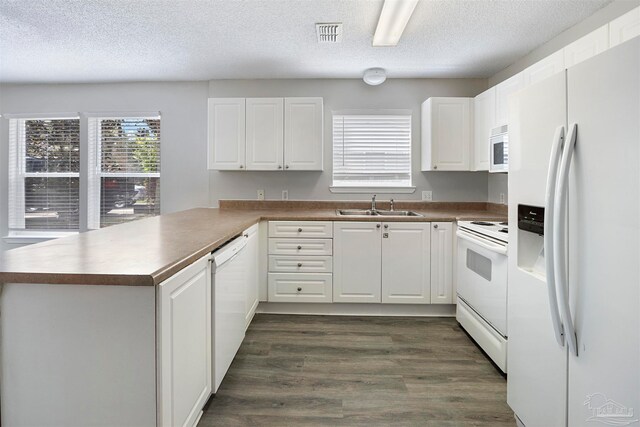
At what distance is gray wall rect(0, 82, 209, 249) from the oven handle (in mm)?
2712

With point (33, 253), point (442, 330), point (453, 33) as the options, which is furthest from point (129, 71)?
point (442, 330)

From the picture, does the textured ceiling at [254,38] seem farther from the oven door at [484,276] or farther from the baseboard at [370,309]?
the baseboard at [370,309]

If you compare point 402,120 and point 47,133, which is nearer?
point 402,120

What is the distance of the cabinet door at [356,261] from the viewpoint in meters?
3.09

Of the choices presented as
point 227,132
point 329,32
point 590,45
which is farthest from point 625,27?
point 227,132

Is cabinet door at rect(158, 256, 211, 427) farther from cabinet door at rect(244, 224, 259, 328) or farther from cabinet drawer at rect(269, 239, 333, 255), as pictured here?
cabinet drawer at rect(269, 239, 333, 255)

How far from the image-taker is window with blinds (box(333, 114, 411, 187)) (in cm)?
382

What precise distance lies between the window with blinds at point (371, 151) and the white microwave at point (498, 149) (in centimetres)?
97

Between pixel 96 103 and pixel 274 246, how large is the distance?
2801 millimetres

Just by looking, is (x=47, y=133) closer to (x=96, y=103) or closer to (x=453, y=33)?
(x=96, y=103)

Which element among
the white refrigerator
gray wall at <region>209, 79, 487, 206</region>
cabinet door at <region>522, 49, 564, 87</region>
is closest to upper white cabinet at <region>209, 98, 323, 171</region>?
gray wall at <region>209, 79, 487, 206</region>

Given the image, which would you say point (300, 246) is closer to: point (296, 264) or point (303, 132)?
point (296, 264)

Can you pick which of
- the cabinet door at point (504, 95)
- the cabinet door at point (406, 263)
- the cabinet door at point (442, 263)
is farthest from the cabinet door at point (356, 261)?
the cabinet door at point (504, 95)

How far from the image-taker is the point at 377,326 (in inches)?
115
